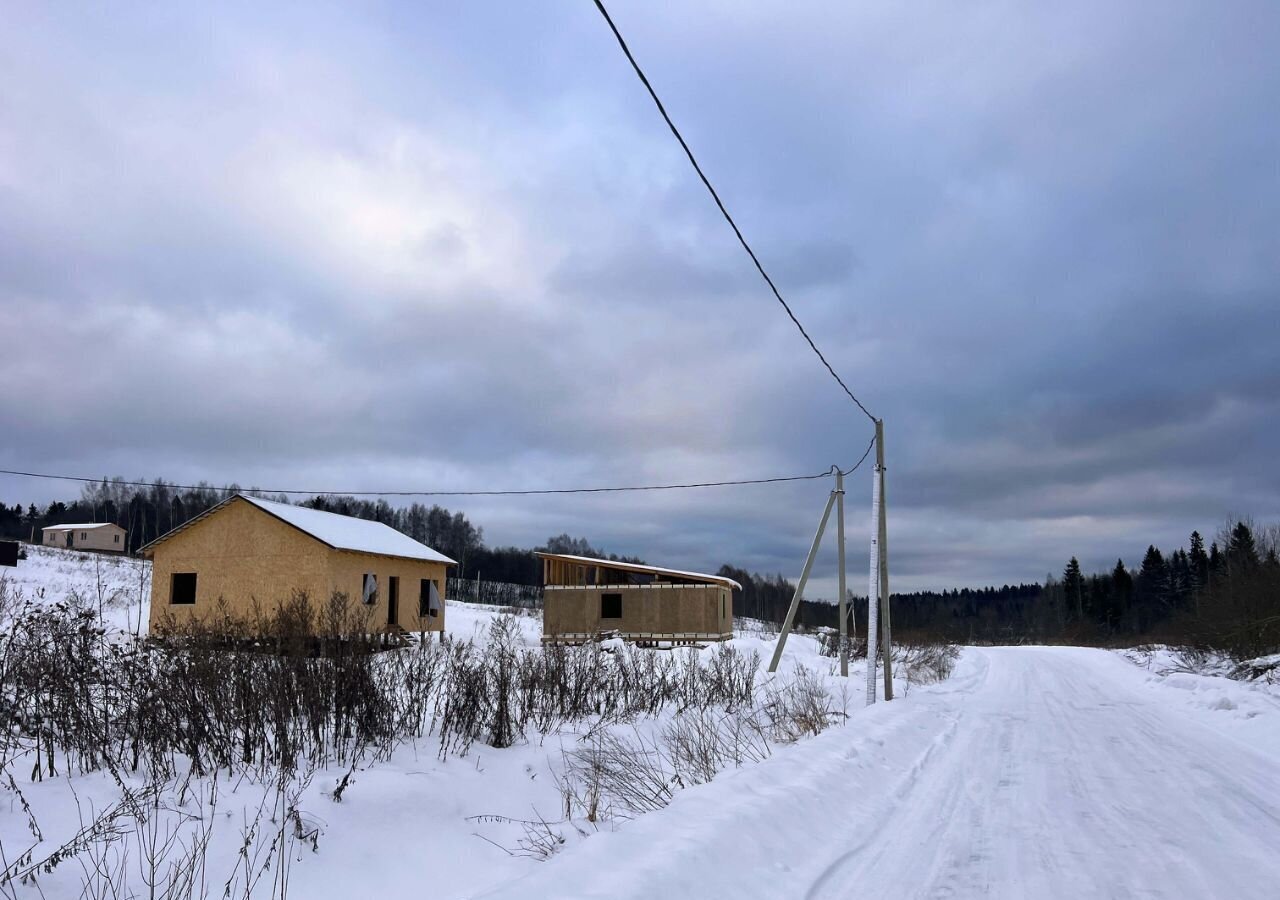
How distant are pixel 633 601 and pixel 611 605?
1.37 metres

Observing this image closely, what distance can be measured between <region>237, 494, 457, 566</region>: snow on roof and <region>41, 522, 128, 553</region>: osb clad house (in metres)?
54.7

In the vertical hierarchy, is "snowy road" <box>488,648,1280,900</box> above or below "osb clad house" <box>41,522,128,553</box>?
below

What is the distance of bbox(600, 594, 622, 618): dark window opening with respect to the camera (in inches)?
1420

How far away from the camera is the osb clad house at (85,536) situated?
7381cm

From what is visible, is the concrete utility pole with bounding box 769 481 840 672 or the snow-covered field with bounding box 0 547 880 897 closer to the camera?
the snow-covered field with bounding box 0 547 880 897

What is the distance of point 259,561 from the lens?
25469mm

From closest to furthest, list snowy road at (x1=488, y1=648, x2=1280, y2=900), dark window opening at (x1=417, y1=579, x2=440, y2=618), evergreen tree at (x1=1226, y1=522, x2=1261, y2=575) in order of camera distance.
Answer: snowy road at (x1=488, y1=648, x2=1280, y2=900) → evergreen tree at (x1=1226, y1=522, x2=1261, y2=575) → dark window opening at (x1=417, y1=579, x2=440, y2=618)

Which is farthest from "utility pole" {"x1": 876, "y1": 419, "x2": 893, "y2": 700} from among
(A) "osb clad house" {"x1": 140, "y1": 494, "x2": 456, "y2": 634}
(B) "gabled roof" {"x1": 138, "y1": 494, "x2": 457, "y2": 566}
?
(B) "gabled roof" {"x1": 138, "y1": 494, "x2": 457, "y2": 566}

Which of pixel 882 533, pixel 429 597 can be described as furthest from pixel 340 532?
pixel 882 533

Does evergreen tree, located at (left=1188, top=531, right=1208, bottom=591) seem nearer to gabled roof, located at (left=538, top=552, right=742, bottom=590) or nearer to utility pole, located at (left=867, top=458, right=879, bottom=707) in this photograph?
gabled roof, located at (left=538, top=552, right=742, bottom=590)

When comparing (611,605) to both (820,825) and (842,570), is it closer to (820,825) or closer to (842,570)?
(842,570)

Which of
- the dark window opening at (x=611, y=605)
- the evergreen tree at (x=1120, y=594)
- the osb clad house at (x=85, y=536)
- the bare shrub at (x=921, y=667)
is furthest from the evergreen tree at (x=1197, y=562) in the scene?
the osb clad house at (x=85, y=536)

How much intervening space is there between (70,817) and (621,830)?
3718mm

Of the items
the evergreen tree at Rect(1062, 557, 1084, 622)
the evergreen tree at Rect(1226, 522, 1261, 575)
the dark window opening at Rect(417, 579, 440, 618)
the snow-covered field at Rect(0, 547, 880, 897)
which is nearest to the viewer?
the snow-covered field at Rect(0, 547, 880, 897)
